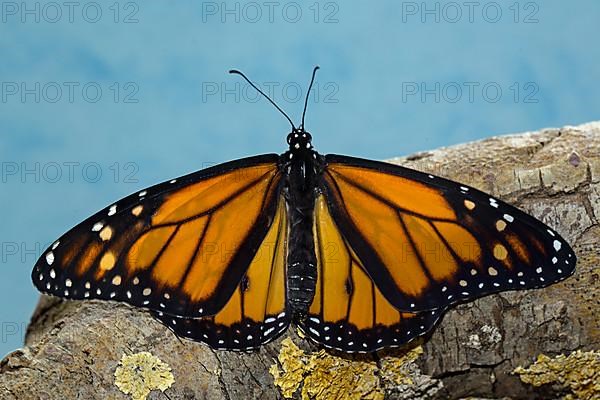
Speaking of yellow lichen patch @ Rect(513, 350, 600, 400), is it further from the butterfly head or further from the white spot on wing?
the butterfly head

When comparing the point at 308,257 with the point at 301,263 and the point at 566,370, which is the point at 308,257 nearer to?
the point at 301,263

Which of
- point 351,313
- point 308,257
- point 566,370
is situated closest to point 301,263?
point 308,257

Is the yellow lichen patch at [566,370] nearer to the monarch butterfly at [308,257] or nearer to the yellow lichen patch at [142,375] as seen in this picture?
the monarch butterfly at [308,257]

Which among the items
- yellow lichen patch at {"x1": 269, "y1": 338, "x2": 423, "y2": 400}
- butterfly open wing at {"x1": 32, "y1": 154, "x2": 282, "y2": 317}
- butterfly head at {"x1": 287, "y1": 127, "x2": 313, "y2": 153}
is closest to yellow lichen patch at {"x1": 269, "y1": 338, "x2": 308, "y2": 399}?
yellow lichen patch at {"x1": 269, "y1": 338, "x2": 423, "y2": 400}

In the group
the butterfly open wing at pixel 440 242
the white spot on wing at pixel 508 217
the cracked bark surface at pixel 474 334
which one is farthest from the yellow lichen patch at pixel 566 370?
the white spot on wing at pixel 508 217

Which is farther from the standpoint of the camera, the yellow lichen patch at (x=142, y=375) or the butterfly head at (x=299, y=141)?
the butterfly head at (x=299, y=141)

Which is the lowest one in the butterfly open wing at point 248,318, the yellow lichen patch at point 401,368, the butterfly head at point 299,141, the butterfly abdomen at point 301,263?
the yellow lichen patch at point 401,368

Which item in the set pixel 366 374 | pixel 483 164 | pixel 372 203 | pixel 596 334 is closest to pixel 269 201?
pixel 372 203
